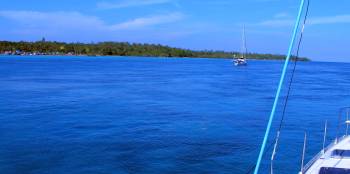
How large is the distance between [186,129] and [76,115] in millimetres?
7957

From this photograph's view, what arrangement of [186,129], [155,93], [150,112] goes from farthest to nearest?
[155,93] < [150,112] < [186,129]

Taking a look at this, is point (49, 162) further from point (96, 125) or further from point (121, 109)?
point (121, 109)

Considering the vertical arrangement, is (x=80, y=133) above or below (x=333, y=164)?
below

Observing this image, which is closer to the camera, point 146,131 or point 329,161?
Result: point 329,161

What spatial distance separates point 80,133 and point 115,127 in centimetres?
246

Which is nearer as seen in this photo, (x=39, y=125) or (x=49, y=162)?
(x=49, y=162)

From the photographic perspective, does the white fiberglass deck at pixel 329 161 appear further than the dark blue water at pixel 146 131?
No

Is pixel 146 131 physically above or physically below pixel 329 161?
below

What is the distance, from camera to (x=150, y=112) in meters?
31.1

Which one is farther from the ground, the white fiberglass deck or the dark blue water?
the white fiberglass deck

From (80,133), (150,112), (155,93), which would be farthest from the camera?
(155,93)

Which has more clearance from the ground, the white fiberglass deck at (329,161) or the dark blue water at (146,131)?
the white fiberglass deck at (329,161)

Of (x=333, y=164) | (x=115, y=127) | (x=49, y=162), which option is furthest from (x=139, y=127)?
(x=333, y=164)

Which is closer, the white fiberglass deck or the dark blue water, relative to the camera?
the white fiberglass deck
